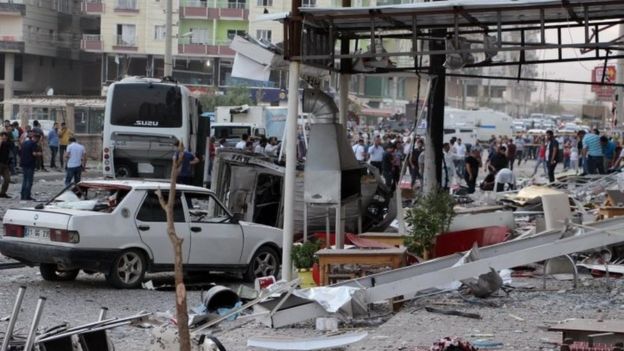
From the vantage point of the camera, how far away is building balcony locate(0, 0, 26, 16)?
73.7 meters

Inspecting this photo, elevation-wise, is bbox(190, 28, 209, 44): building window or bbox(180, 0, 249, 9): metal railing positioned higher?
bbox(180, 0, 249, 9): metal railing

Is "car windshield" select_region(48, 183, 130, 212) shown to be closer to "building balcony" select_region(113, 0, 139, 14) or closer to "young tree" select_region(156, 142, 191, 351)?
"young tree" select_region(156, 142, 191, 351)

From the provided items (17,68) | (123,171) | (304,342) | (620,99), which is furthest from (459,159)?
(17,68)

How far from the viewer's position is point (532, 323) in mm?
11180

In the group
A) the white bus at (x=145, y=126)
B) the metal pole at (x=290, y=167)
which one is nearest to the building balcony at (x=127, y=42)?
the white bus at (x=145, y=126)

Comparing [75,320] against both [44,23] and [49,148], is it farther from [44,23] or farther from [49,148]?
[44,23]

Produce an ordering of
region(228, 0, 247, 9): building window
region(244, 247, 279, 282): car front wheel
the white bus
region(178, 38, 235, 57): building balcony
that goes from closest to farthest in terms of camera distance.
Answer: region(244, 247, 279, 282): car front wheel → the white bus → region(228, 0, 247, 9): building window → region(178, 38, 235, 57): building balcony

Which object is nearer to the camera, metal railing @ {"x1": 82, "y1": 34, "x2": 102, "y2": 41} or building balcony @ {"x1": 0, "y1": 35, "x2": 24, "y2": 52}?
building balcony @ {"x1": 0, "y1": 35, "x2": 24, "y2": 52}

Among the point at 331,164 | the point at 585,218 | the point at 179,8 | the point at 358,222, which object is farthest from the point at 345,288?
the point at 179,8

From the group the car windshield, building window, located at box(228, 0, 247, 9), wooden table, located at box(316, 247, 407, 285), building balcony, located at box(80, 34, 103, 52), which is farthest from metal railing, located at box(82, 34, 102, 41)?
wooden table, located at box(316, 247, 407, 285)

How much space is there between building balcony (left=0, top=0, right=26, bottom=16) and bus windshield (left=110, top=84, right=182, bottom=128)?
45.0 meters

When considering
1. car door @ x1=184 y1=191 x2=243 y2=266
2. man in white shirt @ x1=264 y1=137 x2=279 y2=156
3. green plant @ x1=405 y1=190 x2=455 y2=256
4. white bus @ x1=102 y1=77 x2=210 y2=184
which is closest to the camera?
green plant @ x1=405 y1=190 x2=455 y2=256

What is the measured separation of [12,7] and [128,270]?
202 ft

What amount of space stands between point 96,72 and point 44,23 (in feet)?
29.0
